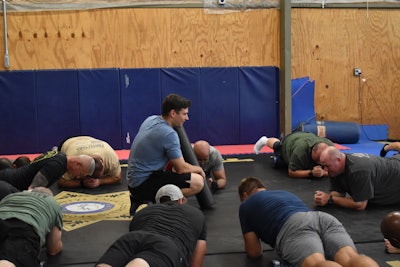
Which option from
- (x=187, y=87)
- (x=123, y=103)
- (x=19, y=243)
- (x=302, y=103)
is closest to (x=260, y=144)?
(x=187, y=87)

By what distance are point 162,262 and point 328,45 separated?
27.6 feet

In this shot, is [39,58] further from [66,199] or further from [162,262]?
[162,262]

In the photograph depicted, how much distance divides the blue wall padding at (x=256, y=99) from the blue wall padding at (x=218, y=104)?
0.14 metres

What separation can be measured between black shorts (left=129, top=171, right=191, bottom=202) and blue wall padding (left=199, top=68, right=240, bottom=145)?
464cm

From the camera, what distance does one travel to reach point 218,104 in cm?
1000

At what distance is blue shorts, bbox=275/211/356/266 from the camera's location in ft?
11.4

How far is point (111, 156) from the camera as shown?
671 cm

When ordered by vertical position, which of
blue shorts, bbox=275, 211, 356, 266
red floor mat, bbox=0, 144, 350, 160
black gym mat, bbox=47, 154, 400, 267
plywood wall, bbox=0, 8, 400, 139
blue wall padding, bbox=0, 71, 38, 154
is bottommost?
black gym mat, bbox=47, 154, 400, 267

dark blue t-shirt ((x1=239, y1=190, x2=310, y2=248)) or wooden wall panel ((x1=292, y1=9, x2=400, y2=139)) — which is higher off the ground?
wooden wall panel ((x1=292, y1=9, x2=400, y2=139))

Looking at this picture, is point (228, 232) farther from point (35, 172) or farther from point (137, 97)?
point (137, 97)

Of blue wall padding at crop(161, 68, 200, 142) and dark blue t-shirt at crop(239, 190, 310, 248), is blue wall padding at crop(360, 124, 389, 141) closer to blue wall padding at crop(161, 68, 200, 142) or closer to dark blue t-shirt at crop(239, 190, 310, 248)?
blue wall padding at crop(161, 68, 200, 142)

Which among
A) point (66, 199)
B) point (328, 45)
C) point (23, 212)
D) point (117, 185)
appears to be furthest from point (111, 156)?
point (328, 45)

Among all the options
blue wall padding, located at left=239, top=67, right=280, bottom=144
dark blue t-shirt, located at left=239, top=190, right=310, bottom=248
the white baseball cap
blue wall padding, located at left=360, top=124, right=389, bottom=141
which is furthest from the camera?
blue wall padding, located at left=360, top=124, right=389, bottom=141

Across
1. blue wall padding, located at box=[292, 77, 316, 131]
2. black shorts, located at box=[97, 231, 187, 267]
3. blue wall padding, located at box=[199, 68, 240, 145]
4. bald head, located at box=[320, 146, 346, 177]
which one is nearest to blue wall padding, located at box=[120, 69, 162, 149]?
blue wall padding, located at box=[199, 68, 240, 145]
